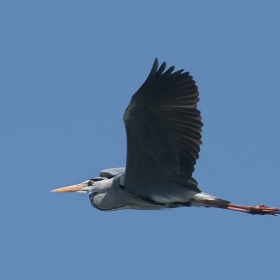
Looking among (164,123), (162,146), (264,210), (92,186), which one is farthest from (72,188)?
(264,210)

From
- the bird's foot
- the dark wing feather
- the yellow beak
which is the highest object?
the dark wing feather

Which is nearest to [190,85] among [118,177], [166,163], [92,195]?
[166,163]

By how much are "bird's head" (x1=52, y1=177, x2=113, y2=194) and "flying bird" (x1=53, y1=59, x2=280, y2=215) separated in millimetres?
267

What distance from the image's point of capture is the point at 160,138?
350 inches

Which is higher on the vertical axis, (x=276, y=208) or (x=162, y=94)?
(x=162, y=94)

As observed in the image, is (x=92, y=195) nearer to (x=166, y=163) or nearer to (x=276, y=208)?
(x=166, y=163)

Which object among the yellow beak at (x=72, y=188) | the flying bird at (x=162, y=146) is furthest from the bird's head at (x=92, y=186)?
the flying bird at (x=162, y=146)

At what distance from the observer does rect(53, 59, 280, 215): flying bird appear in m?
8.73

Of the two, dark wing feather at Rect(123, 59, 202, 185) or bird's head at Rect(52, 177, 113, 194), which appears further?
bird's head at Rect(52, 177, 113, 194)

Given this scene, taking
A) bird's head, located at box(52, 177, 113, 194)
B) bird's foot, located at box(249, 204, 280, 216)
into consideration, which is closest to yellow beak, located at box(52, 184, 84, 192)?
bird's head, located at box(52, 177, 113, 194)

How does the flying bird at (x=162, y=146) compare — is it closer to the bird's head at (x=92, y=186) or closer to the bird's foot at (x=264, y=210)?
the bird's head at (x=92, y=186)

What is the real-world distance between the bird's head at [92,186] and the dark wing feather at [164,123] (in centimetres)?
98

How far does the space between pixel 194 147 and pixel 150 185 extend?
2.74 feet

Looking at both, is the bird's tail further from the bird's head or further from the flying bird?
the bird's head
